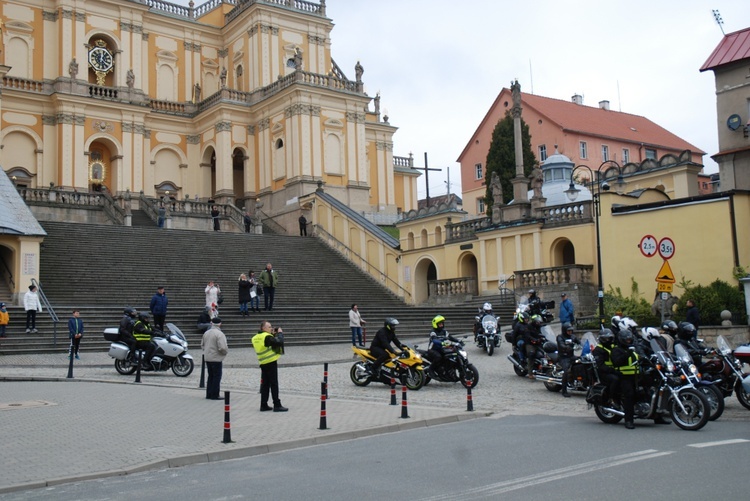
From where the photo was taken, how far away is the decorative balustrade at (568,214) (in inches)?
1277

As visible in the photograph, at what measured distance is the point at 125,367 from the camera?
19.5 meters

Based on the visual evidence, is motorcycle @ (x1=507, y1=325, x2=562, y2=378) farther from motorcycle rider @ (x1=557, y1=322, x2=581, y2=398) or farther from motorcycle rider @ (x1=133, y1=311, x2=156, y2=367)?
motorcycle rider @ (x1=133, y1=311, x2=156, y2=367)

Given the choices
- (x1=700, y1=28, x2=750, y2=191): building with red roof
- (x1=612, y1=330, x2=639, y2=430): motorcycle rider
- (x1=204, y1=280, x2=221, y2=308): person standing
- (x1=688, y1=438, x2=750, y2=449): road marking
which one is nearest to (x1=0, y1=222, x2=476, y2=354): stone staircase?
(x1=204, y1=280, x2=221, y2=308): person standing

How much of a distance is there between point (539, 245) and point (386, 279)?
8.78 metres

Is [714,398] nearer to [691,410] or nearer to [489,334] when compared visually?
[691,410]

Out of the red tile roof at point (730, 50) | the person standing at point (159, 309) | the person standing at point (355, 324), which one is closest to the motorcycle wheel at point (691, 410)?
the person standing at point (355, 324)

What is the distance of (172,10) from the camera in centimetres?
6122

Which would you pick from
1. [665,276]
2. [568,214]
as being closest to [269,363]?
[665,276]

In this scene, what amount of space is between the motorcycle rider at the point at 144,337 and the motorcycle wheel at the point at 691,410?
11.9 meters

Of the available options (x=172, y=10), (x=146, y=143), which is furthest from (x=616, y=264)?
(x=172, y=10)

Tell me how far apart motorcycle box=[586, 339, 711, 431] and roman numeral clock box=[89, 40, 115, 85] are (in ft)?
163

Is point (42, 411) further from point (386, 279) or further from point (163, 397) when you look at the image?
point (386, 279)

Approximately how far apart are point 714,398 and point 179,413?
846 centimetres

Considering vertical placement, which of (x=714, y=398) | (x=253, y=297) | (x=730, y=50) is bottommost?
(x=714, y=398)
